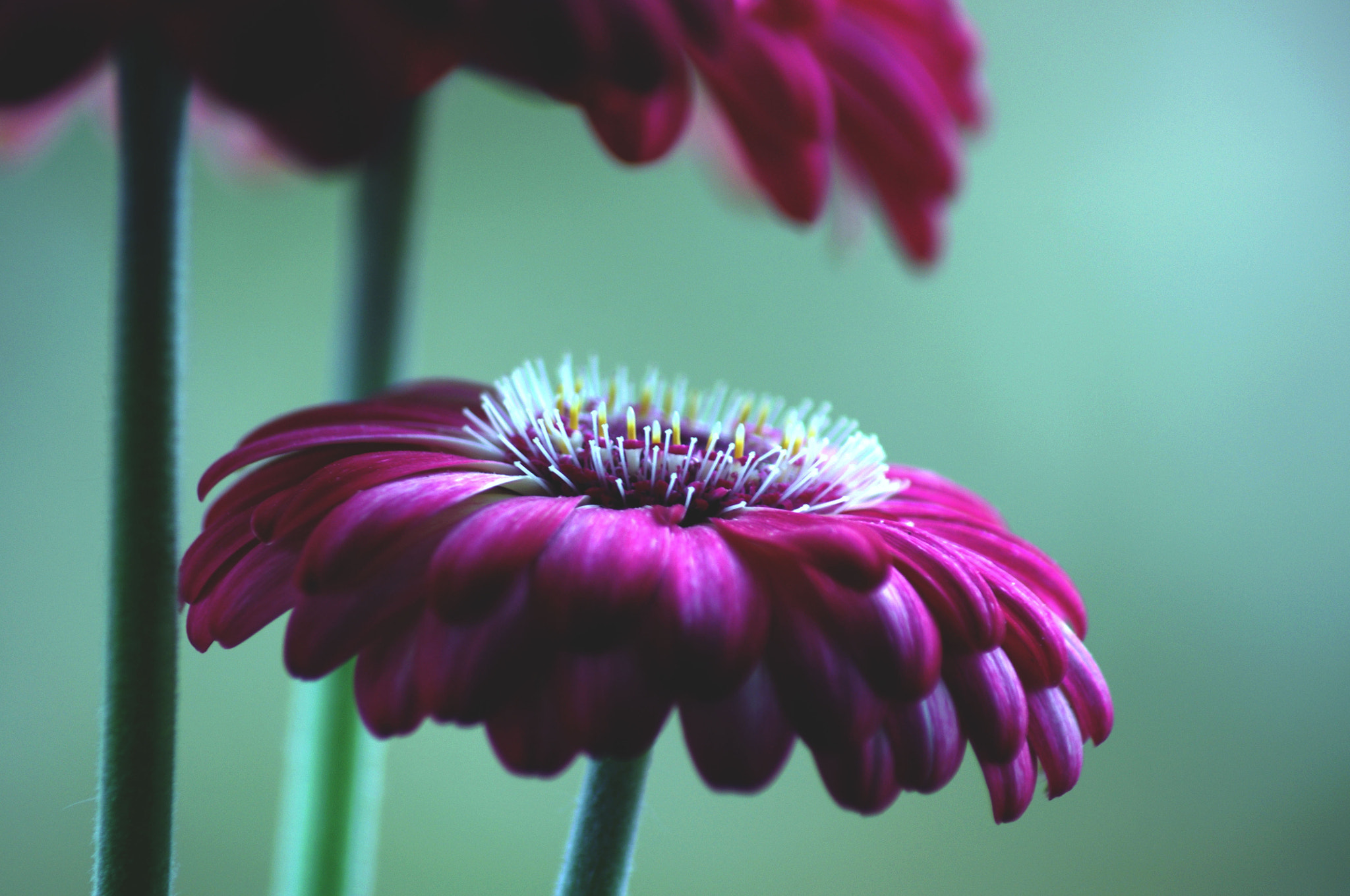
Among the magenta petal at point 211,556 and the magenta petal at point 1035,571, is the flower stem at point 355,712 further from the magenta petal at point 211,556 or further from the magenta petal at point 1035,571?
the magenta petal at point 1035,571

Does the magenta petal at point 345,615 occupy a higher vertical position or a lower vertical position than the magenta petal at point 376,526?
lower

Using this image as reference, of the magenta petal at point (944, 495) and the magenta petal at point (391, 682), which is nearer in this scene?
the magenta petal at point (391, 682)

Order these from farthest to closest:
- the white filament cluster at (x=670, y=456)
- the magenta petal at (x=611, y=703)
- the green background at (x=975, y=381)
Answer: the green background at (x=975, y=381)
the white filament cluster at (x=670, y=456)
the magenta petal at (x=611, y=703)

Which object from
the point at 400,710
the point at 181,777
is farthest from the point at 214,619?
the point at 181,777

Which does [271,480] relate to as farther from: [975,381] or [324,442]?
[975,381]

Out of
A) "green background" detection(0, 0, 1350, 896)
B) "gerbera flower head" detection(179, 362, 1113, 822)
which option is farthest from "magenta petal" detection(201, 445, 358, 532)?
"green background" detection(0, 0, 1350, 896)

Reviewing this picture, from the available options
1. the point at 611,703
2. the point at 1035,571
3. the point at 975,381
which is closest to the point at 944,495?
the point at 1035,571

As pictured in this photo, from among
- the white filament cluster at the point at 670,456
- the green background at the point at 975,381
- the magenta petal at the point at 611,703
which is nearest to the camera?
the magenta petal at the point at 611,703

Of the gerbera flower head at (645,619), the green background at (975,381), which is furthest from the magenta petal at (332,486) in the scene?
the green background at (975,381)
